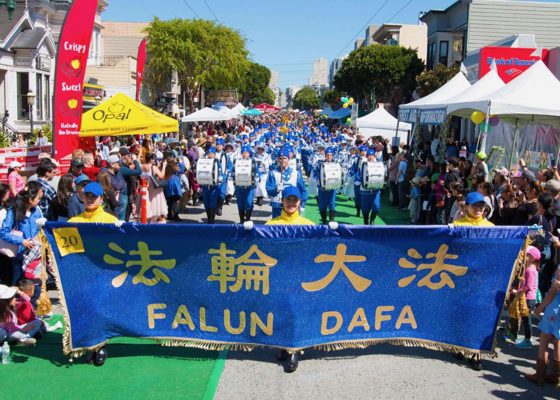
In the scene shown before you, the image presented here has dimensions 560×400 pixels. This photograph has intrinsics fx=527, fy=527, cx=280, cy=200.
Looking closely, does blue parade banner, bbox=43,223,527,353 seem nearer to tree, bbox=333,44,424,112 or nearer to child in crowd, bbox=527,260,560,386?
child in crowd, bbox=527,260,560,386

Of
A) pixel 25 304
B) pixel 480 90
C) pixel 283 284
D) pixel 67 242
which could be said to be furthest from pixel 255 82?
pixel 283 284

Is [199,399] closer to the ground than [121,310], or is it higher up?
closer to the ground

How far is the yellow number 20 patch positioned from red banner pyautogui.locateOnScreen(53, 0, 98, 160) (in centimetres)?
493

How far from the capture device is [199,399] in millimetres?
4402

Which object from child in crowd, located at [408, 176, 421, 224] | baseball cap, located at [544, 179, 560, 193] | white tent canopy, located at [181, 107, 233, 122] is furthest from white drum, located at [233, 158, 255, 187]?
white tent canopy, located at [181, 107, 233, 122]

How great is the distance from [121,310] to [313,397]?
1917 mm

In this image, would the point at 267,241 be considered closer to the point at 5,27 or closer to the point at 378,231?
the point at 378,231

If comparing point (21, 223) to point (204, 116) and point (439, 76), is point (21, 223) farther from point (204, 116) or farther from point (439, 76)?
point (439, 76)

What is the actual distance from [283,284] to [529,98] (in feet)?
25.8

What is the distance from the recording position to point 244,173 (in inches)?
412

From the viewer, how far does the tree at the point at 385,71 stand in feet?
151

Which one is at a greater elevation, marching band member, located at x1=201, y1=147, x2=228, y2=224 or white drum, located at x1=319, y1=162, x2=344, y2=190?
white drum, located at x1=319, y1=162, x2=344, y2=190

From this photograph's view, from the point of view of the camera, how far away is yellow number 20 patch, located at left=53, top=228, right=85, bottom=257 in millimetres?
4855

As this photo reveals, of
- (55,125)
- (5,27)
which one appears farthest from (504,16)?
(55,125)
